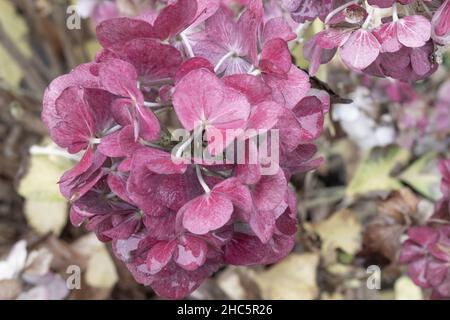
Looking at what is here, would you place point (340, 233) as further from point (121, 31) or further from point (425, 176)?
point (121, 31)

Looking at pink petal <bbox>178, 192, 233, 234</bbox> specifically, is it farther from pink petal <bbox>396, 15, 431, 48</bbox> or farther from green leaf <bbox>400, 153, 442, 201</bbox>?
green leaf <bbox>400, 153, 442, 201</bbox>

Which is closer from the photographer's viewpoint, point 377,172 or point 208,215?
point 208,215

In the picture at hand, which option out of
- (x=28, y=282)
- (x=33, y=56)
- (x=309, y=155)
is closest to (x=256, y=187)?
(x=309, y=155)

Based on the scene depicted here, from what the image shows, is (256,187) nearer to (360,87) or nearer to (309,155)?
(309,155)

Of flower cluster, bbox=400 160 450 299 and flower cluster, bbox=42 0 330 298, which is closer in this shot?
flower cluster, bbox=42 0 330 298

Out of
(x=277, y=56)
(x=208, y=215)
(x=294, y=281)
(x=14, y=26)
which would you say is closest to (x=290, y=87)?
(x=277, y=56)

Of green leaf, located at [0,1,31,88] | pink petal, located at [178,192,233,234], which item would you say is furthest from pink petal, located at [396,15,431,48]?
green leaf, located at [0,1,31,88]

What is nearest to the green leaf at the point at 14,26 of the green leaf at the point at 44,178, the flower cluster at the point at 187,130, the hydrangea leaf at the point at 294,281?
the green leaf at the point at 44,178
